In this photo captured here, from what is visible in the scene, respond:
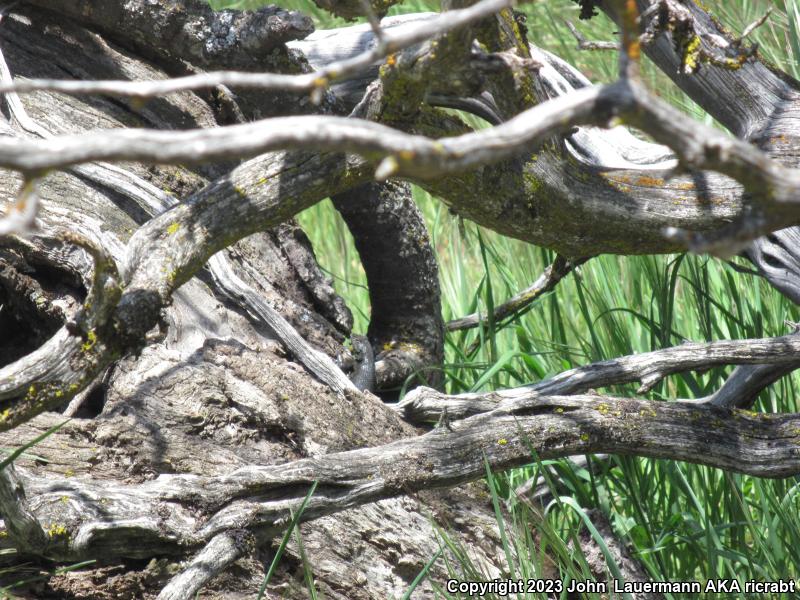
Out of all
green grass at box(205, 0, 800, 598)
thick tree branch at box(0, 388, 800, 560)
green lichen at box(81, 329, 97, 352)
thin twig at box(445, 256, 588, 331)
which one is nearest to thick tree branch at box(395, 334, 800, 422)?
thick tree branch at box(0, 388, 800, 560)

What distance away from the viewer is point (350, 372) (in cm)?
227

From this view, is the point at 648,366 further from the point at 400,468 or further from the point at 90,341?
the point at 90,341

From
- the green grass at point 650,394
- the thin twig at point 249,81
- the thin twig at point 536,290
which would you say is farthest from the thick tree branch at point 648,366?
the thin twig at point 249,81

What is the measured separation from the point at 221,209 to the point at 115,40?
1140mm

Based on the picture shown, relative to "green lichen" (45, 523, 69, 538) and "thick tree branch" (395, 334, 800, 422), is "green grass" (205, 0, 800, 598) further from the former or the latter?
"green lichen" (45, 523, 69, 538)

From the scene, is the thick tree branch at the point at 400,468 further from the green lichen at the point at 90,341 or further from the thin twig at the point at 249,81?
the thin twig at the point at 249,81

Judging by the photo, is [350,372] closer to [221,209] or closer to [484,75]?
[221,209]

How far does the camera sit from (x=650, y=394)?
7.61 ft

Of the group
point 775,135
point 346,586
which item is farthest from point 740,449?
point 346,586

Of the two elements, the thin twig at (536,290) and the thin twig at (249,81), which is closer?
the thin twig at (249,81)

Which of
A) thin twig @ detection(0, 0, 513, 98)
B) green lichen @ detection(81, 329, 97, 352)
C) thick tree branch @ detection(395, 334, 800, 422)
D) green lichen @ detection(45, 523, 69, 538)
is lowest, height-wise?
thick tree branch @ detection(395, 334, 800, 422)

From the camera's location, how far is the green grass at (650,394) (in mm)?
1829

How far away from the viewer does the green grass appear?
1.83 meters

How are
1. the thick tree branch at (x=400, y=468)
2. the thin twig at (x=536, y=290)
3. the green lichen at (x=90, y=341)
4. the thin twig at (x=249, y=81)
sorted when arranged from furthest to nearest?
the thin twig at (x=536, y=290), the thick tree branch at (x=400, y=468), the green lichen at (x=90, y=341), the thin twig at (x=249, y=81)
